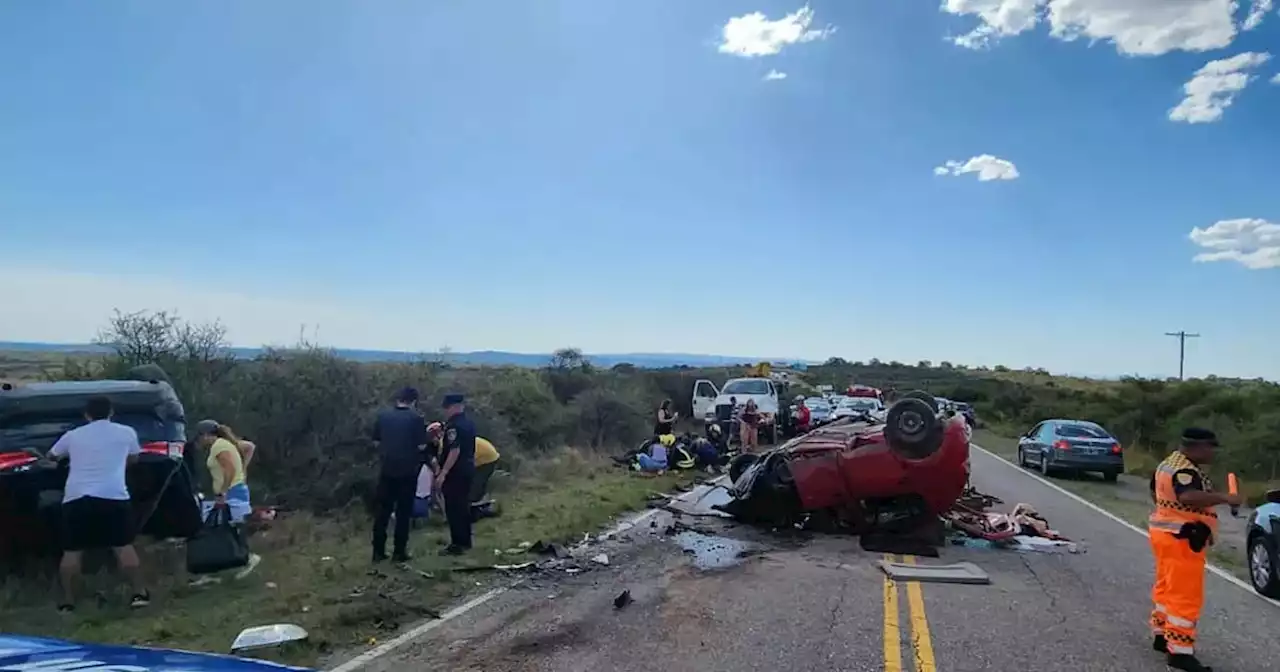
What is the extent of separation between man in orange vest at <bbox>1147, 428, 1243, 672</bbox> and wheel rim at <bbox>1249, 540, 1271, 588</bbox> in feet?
10.1

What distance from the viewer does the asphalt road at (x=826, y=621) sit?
6230mm

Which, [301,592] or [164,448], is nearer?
[301,592]

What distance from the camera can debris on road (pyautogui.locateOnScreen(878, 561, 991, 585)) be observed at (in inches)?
351

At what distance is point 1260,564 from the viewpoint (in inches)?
353

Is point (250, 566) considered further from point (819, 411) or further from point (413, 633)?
point (819, 411)

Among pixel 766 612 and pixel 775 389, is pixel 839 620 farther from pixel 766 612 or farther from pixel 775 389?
pixel 775 389

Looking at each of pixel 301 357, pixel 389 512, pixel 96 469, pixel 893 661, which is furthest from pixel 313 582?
pixel 301 357

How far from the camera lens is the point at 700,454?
19.8m

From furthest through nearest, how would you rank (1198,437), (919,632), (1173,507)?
(919,632) < (1198,437) < (1173,507)

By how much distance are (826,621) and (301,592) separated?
4343 mm

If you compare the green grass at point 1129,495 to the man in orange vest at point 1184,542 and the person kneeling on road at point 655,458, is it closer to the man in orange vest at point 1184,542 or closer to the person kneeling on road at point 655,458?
the man in orange vest at point 1184,542

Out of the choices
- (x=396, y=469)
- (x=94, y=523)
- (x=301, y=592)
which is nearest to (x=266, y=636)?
(x=301, y=592)

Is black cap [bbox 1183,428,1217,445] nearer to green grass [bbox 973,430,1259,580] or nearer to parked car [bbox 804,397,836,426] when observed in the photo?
green grass [bbox 973,430,1259,580]

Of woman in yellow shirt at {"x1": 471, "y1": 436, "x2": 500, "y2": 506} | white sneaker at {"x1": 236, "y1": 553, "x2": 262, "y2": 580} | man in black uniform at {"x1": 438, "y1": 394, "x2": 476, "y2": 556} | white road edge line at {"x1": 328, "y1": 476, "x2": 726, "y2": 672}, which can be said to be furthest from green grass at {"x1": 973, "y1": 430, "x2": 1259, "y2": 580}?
white sneaker at {"x1": 236, "y1": 553, "x2": 262, "y2": 580}
